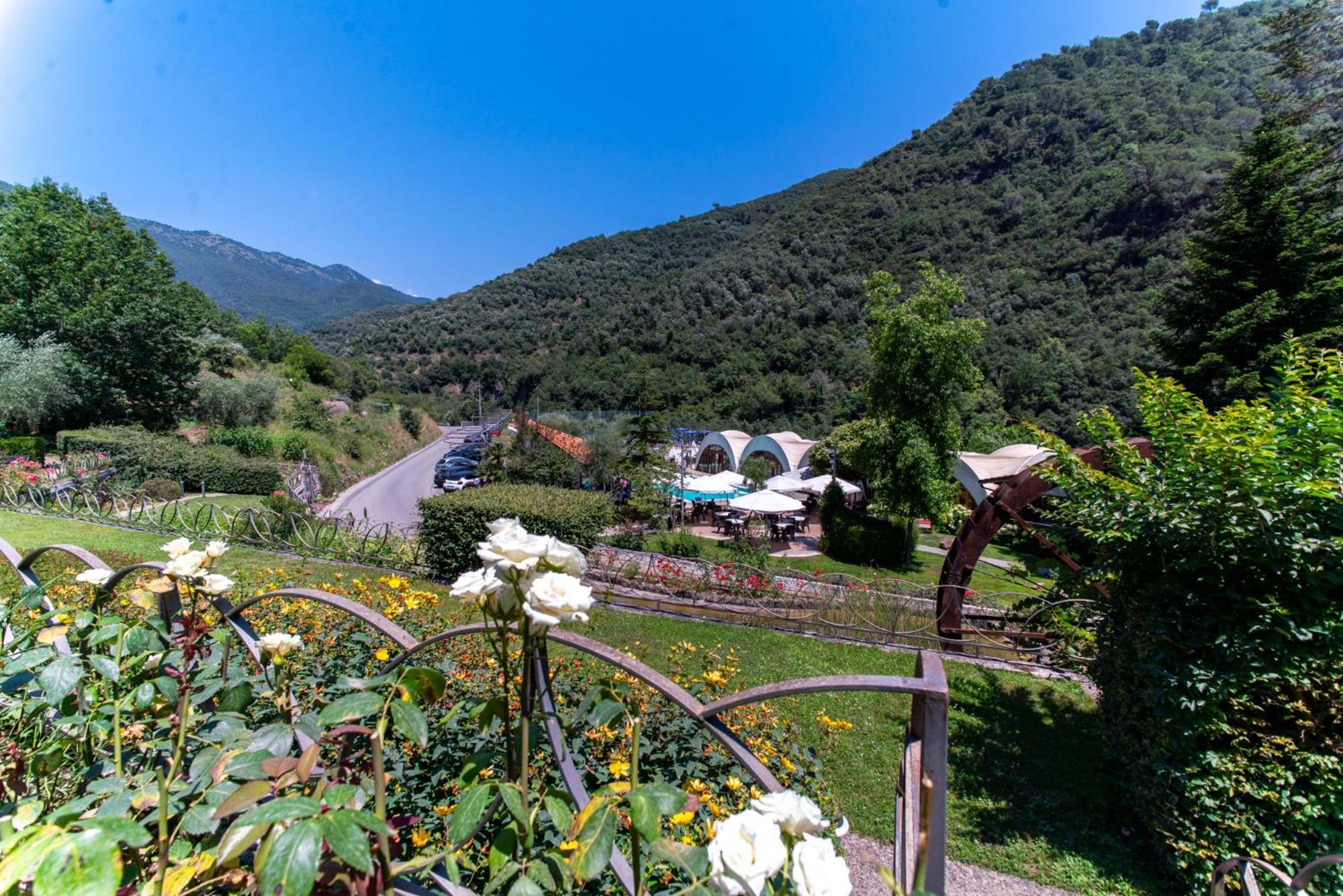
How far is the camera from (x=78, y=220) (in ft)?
73.6

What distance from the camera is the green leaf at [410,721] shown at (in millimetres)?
905

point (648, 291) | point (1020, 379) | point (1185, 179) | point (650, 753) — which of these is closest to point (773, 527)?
point (650, 753)

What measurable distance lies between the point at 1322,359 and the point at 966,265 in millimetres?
54936

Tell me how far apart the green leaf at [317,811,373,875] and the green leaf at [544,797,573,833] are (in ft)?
0.95

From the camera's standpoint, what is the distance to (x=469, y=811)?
88cm

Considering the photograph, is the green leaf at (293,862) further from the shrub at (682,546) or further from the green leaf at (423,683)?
the shrub at (682,546)

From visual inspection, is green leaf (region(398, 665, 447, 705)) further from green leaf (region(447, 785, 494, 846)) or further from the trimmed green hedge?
the trimmed green hedge

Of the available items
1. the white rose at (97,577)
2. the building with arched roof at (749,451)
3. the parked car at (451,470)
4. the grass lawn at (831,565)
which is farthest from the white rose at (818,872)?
the parked car at (451,470)

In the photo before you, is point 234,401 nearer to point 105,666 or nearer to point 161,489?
point 161,489

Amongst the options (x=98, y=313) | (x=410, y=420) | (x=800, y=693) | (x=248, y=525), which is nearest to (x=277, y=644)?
(x=800, y=693)

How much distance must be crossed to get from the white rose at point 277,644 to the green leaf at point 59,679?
1.26ft

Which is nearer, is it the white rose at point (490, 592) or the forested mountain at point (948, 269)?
the white rose at point (490, 592)

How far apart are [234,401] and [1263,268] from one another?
106 feet

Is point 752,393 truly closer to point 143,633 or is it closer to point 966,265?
point 966,265
